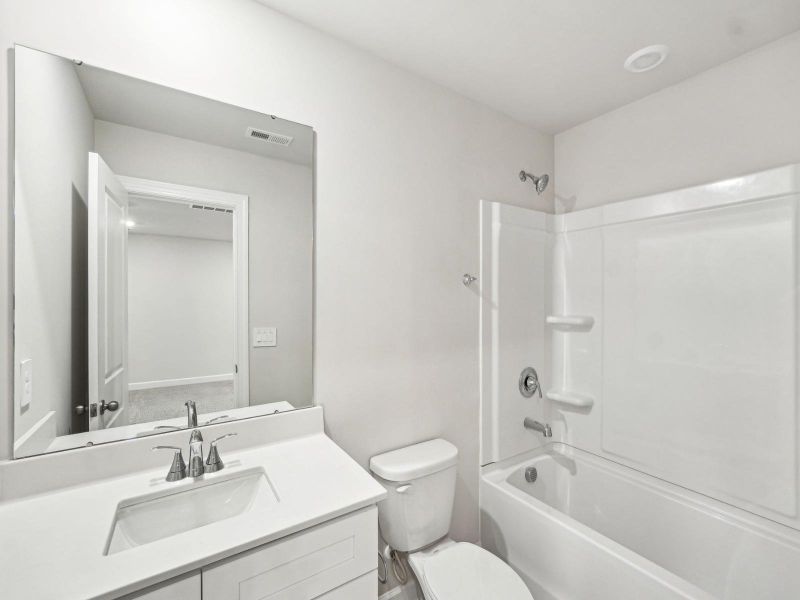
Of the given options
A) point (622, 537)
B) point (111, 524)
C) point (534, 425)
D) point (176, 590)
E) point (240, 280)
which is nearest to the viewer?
point (176, 590)

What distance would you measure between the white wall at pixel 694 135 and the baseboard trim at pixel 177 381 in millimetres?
2195

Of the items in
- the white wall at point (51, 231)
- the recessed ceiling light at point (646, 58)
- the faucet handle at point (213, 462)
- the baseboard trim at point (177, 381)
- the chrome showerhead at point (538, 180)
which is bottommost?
the faucet handle at point (213, 462)

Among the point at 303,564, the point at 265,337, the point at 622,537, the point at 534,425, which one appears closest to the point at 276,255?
the point at 265,337

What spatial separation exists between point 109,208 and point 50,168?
0.16 metres

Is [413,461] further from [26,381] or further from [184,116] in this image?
[184,116]

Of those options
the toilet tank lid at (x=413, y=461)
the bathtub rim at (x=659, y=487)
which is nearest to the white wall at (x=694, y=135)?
the bathtub rim at (x=659, y=487)

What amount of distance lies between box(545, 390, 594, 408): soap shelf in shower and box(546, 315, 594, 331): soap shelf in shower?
393 millimetres

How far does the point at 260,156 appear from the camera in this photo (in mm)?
1410

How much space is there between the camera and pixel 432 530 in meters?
1.60

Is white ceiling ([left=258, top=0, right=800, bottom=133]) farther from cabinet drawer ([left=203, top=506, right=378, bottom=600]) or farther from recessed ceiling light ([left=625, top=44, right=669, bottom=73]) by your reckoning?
cabinet drawer ([left=203, top=506, right=378, bottom=600])

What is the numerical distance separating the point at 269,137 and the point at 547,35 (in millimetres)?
1217

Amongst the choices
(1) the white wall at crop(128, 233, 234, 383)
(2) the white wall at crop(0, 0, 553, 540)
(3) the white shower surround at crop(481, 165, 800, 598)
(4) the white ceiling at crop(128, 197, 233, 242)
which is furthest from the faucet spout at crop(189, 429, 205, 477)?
(3) the white shower surround at crop(481, 165, 800, 598)

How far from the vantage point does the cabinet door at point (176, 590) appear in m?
0.74

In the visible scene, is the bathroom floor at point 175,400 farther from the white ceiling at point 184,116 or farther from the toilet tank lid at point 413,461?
the white ceiling at point 184,116
